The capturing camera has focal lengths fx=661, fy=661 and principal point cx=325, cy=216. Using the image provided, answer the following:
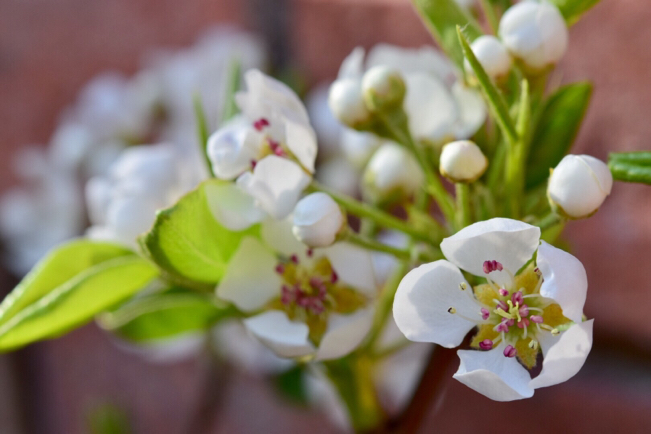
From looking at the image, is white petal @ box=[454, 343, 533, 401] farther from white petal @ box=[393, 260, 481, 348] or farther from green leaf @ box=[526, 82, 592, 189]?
green leaf @ box=[526, 82, 592, 189]

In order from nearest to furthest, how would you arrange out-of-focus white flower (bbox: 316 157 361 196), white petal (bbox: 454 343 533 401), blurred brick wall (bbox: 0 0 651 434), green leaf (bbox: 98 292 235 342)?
white petal (bbox: 454 343 533 401), green leaf (bbox: 98 292 235 342), blurred brick wall (bbox: 0 0 651 434), out-of-focus white flower (bbox: 316 157 361 196)

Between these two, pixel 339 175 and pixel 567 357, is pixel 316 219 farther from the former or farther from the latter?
pixel 339 175

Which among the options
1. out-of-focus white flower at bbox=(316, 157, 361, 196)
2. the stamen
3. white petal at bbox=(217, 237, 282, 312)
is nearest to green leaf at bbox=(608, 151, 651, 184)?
the stamen

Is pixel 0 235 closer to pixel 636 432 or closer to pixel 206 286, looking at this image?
pixel 206 286

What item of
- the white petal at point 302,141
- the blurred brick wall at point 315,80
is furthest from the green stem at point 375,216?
the blurred brick wall at point 315,80

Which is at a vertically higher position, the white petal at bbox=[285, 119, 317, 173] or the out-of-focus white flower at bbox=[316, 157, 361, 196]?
the white petal at bbox=[285, 119, 317, 173]

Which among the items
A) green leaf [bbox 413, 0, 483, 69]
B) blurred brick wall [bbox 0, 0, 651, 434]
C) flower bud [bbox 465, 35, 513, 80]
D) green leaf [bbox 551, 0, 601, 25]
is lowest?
blurred brick wall [bbox 0, 0, 651, 434]

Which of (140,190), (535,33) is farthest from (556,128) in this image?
(140,190)
